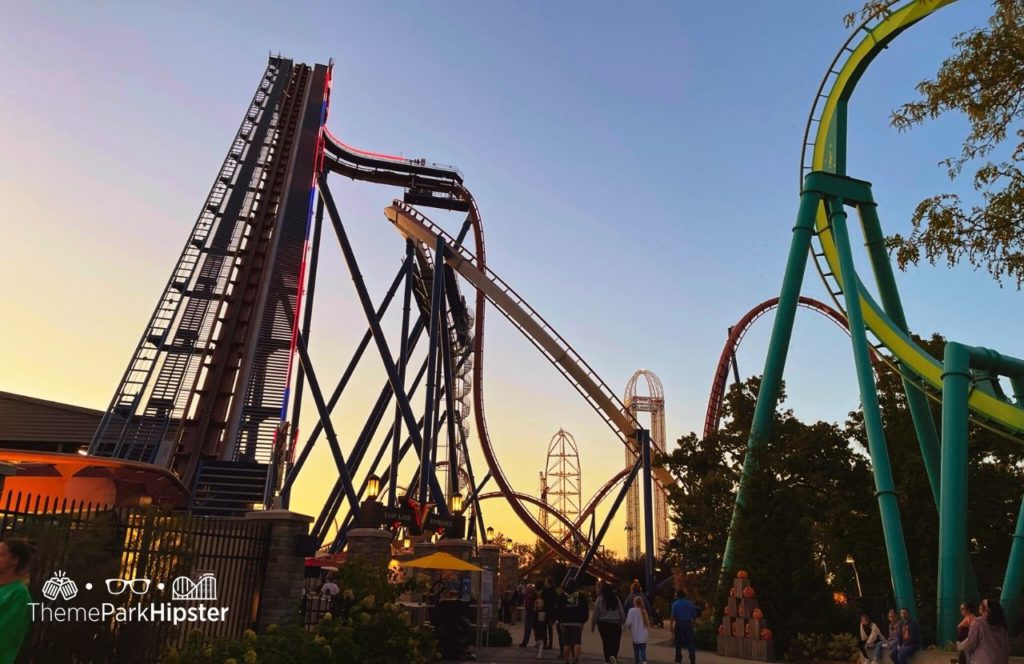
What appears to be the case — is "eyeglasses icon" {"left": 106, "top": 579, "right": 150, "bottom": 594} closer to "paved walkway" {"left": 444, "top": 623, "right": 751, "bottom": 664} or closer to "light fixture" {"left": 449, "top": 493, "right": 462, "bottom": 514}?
"paved walkway" {"left": 444, "top": 623, "right": 751, "bottom": 664}

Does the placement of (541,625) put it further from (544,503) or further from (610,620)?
(544,503)

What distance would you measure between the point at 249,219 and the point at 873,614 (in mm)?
22729

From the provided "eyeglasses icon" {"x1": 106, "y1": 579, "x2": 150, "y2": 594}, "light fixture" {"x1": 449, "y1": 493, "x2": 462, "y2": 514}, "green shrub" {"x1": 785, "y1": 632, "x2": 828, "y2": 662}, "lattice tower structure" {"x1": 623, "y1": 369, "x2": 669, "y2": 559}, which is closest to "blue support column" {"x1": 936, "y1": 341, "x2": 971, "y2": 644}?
"green shrub" {"x1": 785, "y1": 632, "x2": 828, "y2": 662}

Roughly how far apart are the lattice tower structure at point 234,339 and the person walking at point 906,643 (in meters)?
14.0

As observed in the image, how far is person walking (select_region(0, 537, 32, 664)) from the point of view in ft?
10.6

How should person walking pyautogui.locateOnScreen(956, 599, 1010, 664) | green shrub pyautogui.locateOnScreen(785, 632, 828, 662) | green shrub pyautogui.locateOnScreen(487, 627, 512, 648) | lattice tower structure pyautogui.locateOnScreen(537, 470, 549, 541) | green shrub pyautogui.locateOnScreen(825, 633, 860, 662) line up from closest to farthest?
person walking pyautogui.locateOnScreen(956, 599, 1010, 664)
green shrub pyautogui.locateOnScreen(825, 633, 860, 662)
green shrub pyautogui.locateOnScreen(785, 632, 828, 662)
green shrub pyautogui.locateOnScreen(487, 627, 512, 648)
lattice tower structure pyautogui.locateOnScreen(537, 470, 549, 541)

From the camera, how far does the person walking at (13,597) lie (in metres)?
3.24

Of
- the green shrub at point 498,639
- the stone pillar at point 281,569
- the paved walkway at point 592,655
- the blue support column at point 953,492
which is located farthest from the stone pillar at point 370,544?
the blue support column at point 953,492

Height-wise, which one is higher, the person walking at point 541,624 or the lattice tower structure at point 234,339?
the lattice tower structure at point 234,339

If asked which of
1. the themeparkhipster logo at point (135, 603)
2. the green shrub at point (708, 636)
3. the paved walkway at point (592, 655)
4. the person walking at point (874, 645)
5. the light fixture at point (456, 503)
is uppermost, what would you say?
the light fixture at point (456, 503)

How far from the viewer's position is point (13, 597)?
3289mm

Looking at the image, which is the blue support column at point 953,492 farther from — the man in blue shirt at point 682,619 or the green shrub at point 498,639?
the green shrub at point 498,639

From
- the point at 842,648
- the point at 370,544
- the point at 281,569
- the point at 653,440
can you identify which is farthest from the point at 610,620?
the point at 653,440

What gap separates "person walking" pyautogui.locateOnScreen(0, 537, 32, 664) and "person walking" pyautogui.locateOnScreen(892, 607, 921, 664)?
36.1 feet
